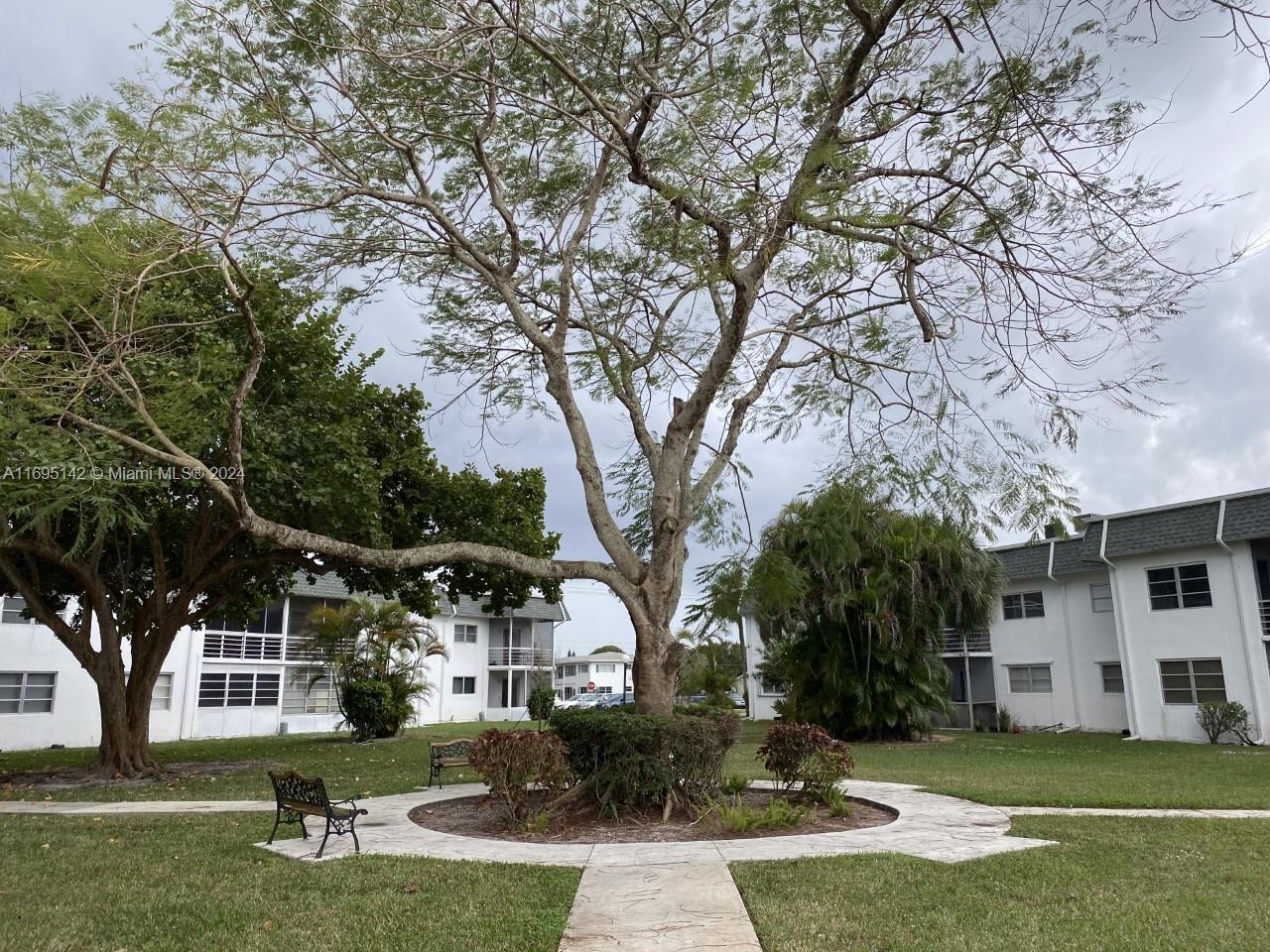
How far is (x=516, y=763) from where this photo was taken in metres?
9.86

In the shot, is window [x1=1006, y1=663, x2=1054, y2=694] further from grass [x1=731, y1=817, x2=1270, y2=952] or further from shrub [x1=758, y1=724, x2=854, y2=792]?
grass [x1=731, y1=817, x2=1270, y2=952]

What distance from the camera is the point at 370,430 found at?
1789cm

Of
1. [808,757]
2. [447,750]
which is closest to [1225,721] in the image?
[808,757]

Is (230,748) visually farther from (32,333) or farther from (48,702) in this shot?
(32,333)

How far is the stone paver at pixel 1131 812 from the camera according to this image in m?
10.2

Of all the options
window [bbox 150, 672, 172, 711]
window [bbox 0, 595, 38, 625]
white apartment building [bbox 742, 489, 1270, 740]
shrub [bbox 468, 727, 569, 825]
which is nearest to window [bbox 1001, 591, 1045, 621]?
white apartment building [bbox 742, 489, 1270, 740]

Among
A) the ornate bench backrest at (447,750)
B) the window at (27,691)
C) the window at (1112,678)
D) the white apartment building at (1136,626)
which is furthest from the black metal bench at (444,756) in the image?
the window at (1112,678)

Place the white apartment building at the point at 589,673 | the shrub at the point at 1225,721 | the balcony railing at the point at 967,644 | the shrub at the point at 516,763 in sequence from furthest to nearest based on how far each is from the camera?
the white apartment building at the point at 589,673
the balcony railing at the point at 967,644
the shrub at the point at 1225,721
the shrub at the point at 516,763

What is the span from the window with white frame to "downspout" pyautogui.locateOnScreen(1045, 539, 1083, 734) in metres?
27.0

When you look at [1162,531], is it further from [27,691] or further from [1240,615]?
[27,691]

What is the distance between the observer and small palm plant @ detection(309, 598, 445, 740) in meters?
26.7

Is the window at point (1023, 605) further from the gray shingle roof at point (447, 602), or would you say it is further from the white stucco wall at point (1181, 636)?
the gray shingle roof at point (447, 602)

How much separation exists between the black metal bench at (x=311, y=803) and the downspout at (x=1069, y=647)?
26.4 meters

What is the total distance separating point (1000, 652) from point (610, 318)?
2410 cm
